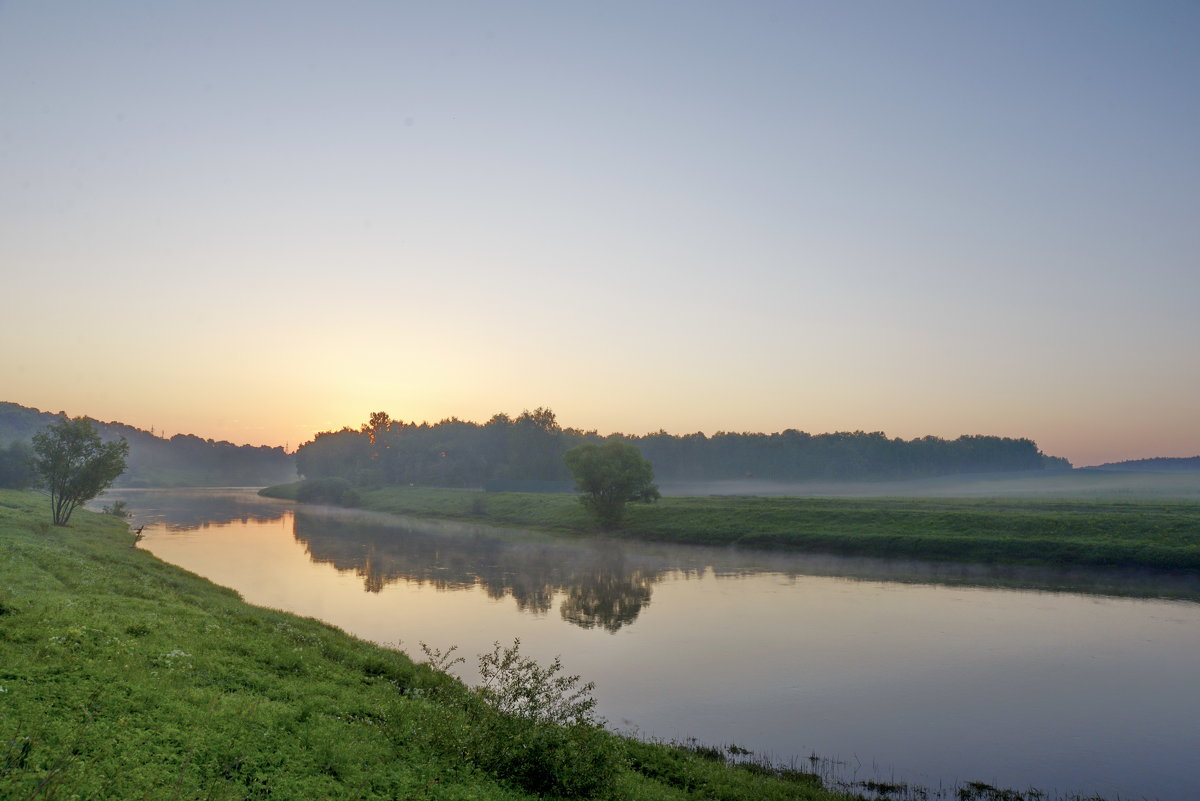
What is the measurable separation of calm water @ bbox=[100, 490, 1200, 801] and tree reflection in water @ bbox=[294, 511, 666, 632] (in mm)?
360

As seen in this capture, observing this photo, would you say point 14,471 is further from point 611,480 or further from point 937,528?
point 937,528

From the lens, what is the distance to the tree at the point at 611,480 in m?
88.3

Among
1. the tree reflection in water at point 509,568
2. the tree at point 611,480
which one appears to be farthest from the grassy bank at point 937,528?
the tree reflection in water at point 509,568

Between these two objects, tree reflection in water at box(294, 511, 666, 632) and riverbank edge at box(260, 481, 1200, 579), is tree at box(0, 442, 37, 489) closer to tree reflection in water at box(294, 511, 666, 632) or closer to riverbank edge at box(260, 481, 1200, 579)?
tree reflection in water at box(294, 511, 666, 632)

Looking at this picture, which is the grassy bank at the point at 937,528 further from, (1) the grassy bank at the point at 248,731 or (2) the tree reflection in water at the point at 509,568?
(1) the grassy bank at the point at 248,731

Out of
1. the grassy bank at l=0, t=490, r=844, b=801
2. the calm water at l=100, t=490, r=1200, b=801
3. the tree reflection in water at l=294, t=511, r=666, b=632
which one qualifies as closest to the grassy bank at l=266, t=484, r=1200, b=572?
the calm water at l=100, t=490, r=1200, b=801

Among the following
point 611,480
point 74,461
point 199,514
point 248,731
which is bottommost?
point 199,514

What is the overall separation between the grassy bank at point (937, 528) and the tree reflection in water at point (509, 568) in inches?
491

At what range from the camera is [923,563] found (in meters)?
60.3

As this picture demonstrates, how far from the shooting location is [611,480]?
291 feet

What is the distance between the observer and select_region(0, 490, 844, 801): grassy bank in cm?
1050

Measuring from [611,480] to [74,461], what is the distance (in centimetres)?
5550

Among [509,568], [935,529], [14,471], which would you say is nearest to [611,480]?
[509,568]

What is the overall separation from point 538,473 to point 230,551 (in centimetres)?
10402
